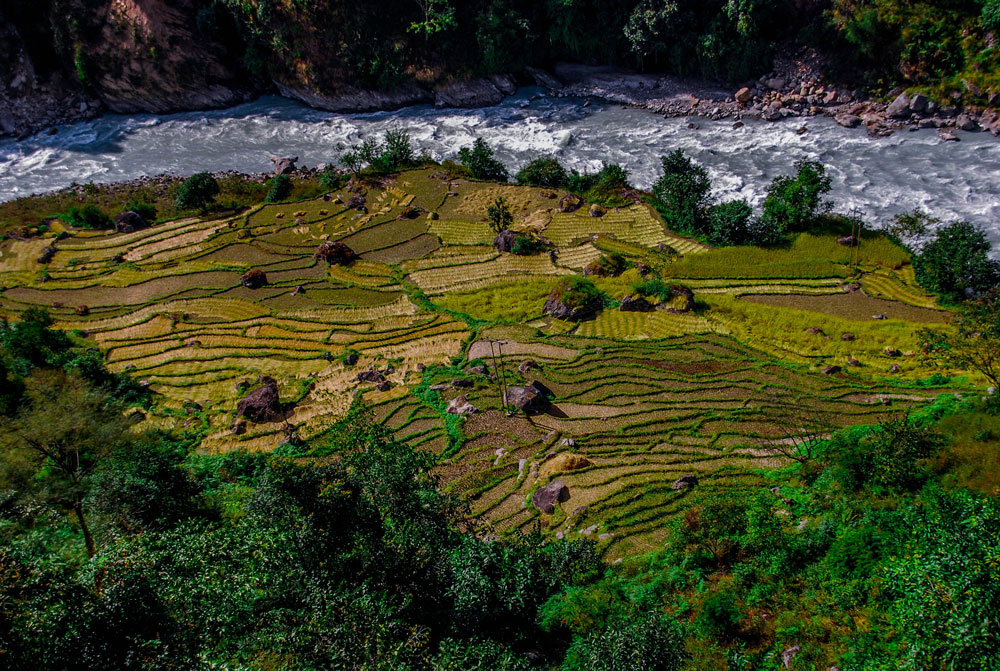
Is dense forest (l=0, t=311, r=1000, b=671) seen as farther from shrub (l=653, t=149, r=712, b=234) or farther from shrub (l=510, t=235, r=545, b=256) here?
shrub (l=510, t=235, r=545, b=256)

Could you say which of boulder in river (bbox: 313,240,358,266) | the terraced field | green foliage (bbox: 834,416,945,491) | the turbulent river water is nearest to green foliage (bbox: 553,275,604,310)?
the terraced field

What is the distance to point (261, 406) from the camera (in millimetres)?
33594

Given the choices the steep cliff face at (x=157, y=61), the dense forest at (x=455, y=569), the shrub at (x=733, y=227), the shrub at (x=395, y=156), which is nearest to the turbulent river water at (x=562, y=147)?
the steep cliff face at (x=157, y=61)

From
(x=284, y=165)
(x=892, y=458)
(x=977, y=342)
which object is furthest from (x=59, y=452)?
(x=284, y=165)

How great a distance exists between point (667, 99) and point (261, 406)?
168 ft

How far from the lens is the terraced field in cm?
2873

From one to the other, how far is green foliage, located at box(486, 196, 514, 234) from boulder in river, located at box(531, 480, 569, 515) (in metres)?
26.0

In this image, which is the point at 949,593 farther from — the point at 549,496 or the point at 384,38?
the point at 384,38

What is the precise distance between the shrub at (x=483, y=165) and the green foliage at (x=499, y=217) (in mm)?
6507

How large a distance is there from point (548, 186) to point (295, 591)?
43.8 m

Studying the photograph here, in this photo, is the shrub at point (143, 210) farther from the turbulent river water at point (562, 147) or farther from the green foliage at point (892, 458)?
the green foliage at point (892, 458)

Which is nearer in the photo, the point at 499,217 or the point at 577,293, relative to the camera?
the point at 577,293

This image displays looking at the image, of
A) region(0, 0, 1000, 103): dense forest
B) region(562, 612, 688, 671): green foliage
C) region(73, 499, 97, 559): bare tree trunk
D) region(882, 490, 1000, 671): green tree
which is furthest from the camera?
region(0, 0, 1000, 103): dense forest

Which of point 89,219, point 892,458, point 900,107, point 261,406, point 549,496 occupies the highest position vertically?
point 900,107
